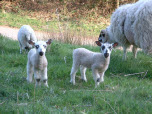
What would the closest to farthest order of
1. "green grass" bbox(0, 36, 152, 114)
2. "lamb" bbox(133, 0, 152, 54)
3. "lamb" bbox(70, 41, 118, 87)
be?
1. "green grass" bbox(0, 36, 152, 114)
2. "lamb" bbox(70, 41, 118, 87)
3. "lamb" bbox(133, 0, 152, 54)

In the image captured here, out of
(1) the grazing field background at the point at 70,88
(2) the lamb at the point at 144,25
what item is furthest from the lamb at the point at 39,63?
(2) the lamb at the point at 144,25

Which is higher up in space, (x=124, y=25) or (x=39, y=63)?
(x=124, y=25)

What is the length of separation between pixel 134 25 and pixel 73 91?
9.19 feet

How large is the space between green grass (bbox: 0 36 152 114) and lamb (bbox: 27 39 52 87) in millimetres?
270

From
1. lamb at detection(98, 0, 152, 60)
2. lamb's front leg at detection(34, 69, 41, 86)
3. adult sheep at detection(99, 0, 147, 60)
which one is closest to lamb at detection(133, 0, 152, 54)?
lamb at detection(98, 0, 152, 60)

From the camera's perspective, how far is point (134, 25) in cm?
681

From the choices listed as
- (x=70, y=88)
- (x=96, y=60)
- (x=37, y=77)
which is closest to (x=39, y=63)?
(x=37, y=77)

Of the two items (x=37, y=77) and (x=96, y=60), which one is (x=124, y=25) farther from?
(x=37, y=77)

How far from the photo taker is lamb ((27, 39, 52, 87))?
518cm

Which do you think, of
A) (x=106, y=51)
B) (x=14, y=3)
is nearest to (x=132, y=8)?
(x=106, y=51)

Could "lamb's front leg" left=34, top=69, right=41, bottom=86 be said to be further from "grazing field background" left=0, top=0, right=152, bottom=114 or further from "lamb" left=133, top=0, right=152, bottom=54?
"lamb" left=133, top=0, right=152, bottom=54

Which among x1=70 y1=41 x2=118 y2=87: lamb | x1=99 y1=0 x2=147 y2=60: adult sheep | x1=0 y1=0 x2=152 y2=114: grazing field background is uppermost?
x1=99 y1=0 x2=147 y2=60: adult sheep

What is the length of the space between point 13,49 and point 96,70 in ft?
14.4

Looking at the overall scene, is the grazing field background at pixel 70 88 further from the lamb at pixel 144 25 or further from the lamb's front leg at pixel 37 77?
the lamb at pixel 144 25
